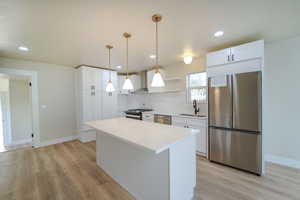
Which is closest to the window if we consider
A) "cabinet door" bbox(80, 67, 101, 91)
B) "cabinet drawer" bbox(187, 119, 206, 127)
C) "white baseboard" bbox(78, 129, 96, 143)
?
"cabinet drawer" bbox(187, 119, 206, 127)

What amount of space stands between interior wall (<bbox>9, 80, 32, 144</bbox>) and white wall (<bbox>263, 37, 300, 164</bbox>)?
24.1 ft

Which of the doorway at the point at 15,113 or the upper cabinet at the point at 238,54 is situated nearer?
the upper cabinet at the point at 238,54

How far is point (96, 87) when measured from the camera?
4.34 meters

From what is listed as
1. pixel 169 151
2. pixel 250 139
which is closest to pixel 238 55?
pixel 250 139

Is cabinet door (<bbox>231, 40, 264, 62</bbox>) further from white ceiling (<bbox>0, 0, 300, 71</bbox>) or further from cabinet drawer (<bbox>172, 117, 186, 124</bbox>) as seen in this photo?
cabinet drawer (<bbox>172, 117, 186, 124</bbox>)

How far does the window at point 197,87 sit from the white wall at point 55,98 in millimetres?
4027

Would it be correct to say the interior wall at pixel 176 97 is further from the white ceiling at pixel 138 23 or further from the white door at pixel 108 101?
the white door at pixel 108 101

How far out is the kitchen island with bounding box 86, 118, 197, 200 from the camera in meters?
1.39

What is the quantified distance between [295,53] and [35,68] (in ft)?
21.2

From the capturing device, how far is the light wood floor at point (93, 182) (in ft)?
5.98

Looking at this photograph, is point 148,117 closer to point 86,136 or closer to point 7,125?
point 86,136

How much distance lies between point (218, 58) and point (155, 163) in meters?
2.49

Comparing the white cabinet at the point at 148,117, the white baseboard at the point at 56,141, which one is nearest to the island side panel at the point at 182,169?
the white cabinet at the point at 148,117

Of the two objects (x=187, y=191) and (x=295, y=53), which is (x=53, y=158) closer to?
(x=187, y=191)
